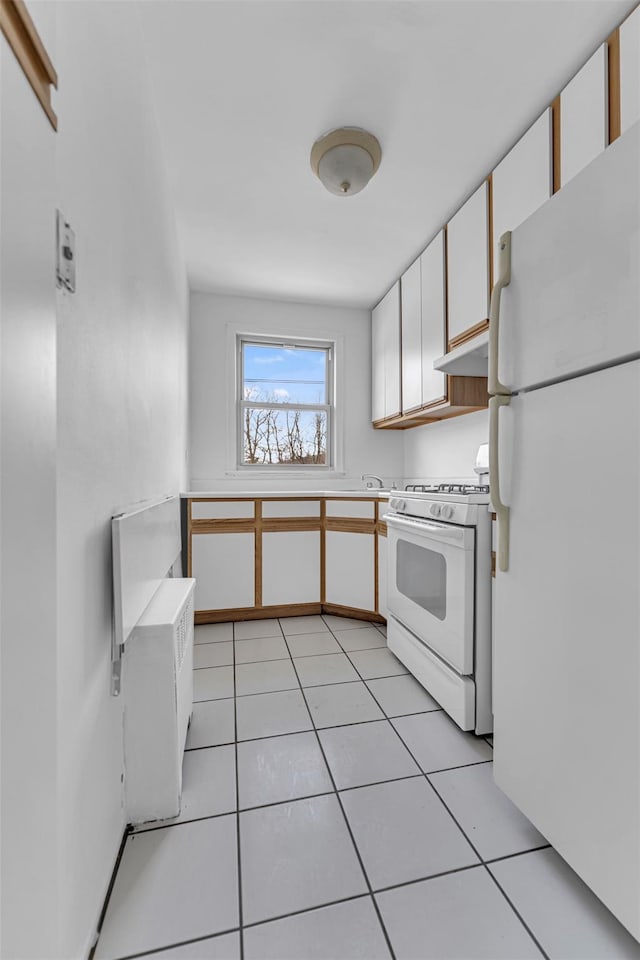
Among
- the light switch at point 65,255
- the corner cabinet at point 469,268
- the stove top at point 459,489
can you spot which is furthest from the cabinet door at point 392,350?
the light switch at point 65,255

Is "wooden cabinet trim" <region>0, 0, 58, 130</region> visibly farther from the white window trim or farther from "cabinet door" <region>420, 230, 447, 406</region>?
the white window trim

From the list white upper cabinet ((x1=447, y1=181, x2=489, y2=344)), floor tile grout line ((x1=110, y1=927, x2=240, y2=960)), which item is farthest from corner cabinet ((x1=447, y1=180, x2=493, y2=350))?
floor tile grout line ((x1=110, y1=927, x2=240, y2=960))

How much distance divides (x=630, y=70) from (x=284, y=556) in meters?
2.69

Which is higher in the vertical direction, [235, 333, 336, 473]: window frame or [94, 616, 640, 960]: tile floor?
[235, 333, 336, 473]: window frame

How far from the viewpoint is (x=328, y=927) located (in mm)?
892

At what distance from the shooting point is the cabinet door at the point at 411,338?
278cm

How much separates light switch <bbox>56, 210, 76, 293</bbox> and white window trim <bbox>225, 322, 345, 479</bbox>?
8.73ft

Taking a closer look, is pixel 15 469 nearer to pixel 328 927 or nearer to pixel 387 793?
pixel 328 927

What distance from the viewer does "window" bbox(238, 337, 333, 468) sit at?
3.54 metres

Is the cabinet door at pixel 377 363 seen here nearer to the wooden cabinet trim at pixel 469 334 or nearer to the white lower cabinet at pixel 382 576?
the wooden cabinet trim at pixel 469 334

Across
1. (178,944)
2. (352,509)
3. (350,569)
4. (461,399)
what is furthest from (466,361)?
(178,944)

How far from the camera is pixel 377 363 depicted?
3516mm

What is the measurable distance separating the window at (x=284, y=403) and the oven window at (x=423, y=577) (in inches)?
66.4

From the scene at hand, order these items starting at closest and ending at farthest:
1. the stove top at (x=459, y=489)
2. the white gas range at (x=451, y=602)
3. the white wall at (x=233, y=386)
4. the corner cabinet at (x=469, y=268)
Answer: the white gas range at (x=451, y=602) → the stove top at (x=459, y=489) → the corner cabinet at (x=469, y=268) → the white wall at (x=233, y=386)
